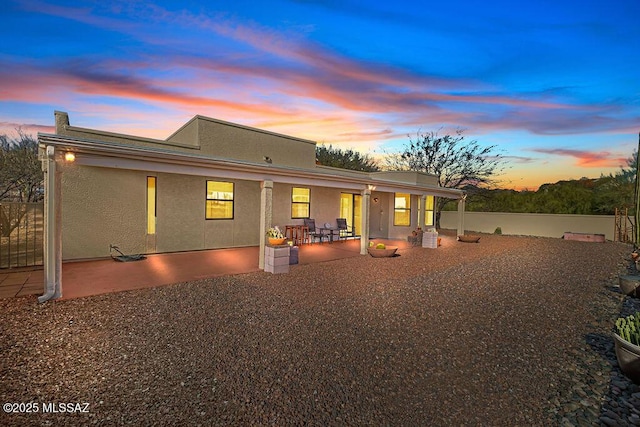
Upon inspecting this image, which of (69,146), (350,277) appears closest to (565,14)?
(350,277)

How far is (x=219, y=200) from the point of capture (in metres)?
10.8

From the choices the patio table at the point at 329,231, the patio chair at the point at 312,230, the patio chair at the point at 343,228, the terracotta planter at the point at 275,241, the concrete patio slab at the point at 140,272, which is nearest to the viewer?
the concrete patio slab at the point at 140,272

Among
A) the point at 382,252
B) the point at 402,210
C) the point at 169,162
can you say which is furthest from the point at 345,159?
the point at 169,162

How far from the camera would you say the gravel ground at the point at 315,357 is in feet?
8.86

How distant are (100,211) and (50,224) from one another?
11.4 ft

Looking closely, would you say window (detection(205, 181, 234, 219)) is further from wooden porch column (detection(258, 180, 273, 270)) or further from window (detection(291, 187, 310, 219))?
wooden porch column (detection(258, 180, 273, 270))

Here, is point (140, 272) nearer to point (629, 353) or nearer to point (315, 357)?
point (315, 357)

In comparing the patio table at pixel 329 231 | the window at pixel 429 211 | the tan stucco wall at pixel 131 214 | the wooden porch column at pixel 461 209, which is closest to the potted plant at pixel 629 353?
the tan stucco wall at pixel 131 214

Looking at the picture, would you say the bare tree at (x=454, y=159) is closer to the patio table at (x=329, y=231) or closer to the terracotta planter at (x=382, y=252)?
the patio table at (x=329, y=231)

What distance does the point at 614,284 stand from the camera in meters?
7.95

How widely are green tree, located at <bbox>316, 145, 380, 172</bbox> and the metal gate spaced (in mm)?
25800

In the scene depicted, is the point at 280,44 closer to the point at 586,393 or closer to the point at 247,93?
the point at 247,93

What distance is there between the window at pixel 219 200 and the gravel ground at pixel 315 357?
4.53m

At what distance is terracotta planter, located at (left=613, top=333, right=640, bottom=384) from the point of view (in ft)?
11.2
